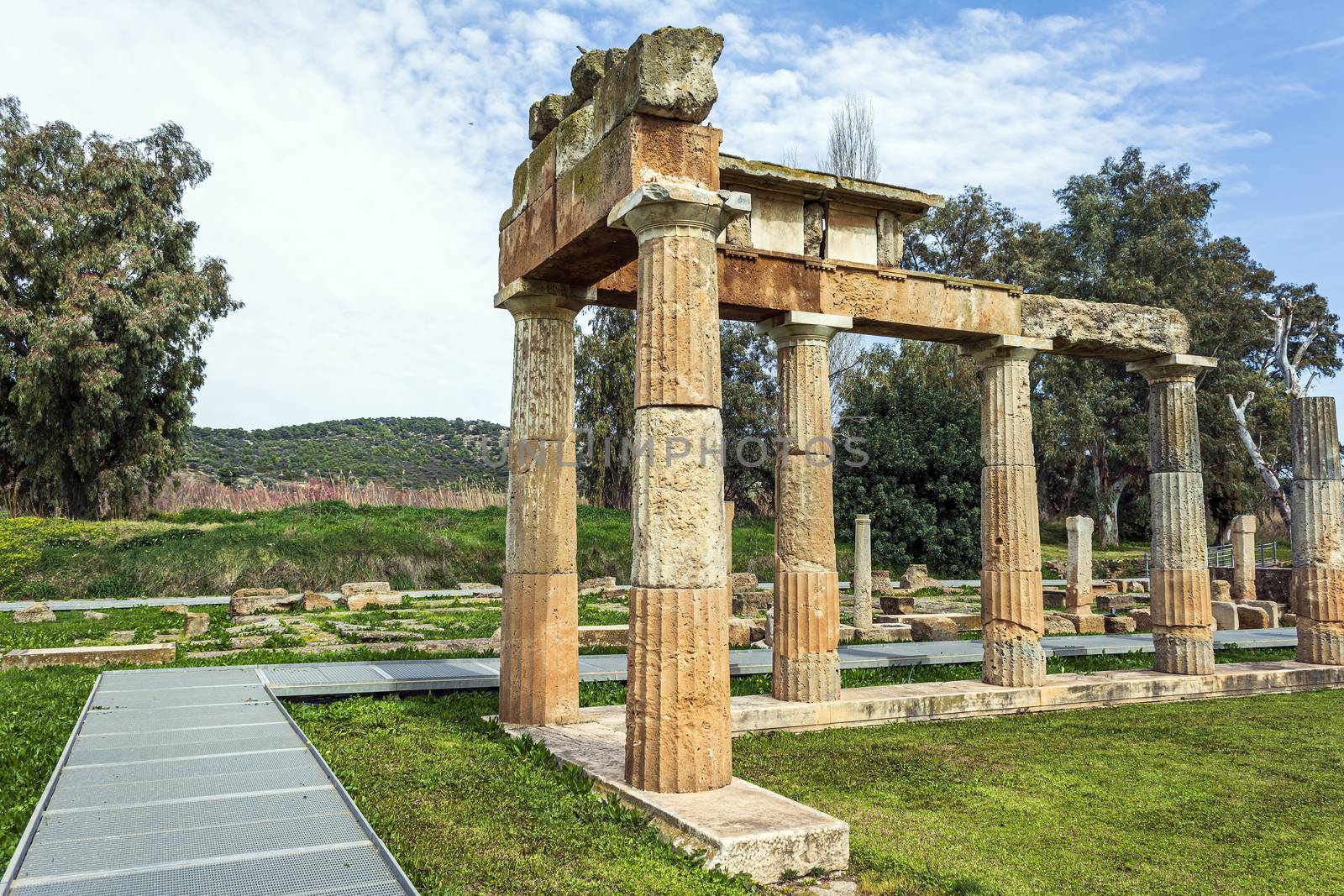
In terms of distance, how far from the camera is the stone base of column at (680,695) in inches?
213

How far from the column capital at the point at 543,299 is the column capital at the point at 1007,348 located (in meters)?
4.85

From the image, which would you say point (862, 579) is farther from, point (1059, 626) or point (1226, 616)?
point (1226, 616)

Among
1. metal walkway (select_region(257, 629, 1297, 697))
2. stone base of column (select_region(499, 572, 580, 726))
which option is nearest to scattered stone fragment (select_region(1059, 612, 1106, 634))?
metal walkway (select_region(257, 629, 1297, 697))

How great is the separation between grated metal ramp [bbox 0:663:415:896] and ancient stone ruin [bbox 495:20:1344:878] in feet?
5.87

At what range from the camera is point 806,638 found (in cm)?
888

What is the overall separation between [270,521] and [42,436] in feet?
22.9

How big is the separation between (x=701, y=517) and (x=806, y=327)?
3.96 m

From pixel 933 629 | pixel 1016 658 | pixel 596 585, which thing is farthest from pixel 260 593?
pixel 1016 658

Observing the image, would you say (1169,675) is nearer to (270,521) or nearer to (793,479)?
(793,479)

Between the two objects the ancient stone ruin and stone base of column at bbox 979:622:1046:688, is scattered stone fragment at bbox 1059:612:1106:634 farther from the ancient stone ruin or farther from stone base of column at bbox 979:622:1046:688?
stone base of column at bbox 979:622:1046:688

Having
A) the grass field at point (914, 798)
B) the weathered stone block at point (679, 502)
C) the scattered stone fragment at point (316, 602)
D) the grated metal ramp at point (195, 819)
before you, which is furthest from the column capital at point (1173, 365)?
the scattered stone fragment at point (316, 602)

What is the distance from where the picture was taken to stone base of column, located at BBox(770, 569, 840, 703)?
8.81 metres

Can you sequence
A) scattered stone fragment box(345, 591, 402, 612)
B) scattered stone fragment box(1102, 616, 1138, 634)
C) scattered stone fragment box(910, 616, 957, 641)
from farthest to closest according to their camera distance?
scattered stone fragment box(345, 591, 402, 612) → scattered stone fragment box(1102, 616, 1138, 634) → scattered stone fragment box(910, 616, 957, 641)

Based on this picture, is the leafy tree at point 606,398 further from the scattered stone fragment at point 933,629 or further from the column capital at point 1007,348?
the column capital at point 1007,348
